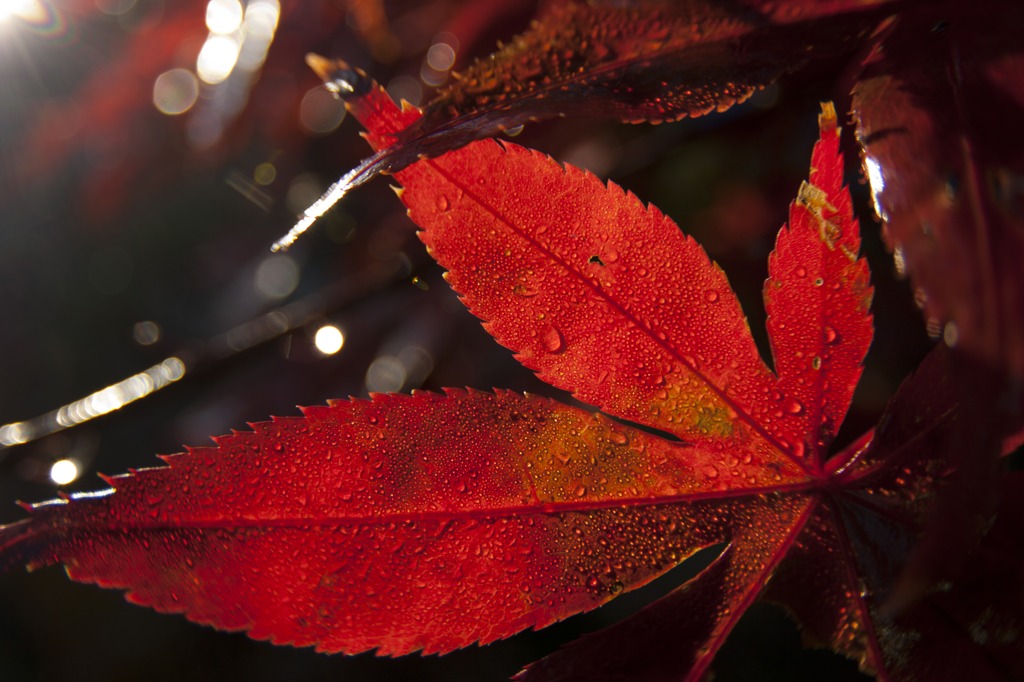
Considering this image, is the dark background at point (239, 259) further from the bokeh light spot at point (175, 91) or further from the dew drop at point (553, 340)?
the dew drop at point (553, 340)

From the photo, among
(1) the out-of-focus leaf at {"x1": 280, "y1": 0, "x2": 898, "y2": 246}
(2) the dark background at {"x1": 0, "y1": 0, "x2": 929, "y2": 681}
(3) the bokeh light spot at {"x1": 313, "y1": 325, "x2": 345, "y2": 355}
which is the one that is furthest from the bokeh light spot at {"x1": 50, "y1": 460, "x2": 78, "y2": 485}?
(1) the out-of-focus leaf at {"x1": 280, "y1": 0, "x2": 898, "y2": 246}


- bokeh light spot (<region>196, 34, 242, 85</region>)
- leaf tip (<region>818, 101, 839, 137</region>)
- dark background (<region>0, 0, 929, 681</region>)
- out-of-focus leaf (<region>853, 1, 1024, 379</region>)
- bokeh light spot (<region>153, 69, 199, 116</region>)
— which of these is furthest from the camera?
bokeh light spot (<region>153, 69, 199, 116</region>)

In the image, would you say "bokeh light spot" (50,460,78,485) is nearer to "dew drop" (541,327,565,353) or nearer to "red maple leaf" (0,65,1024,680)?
"red maple leaf" (0,65,1024,680)

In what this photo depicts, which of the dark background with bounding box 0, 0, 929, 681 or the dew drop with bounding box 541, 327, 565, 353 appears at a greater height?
the dark background with bounding box 0, 0, 929, 681

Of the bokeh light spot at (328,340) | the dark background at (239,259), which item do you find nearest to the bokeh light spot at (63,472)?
the dark background at (239,259)

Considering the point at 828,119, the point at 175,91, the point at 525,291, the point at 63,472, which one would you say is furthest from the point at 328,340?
the point at 828,119
